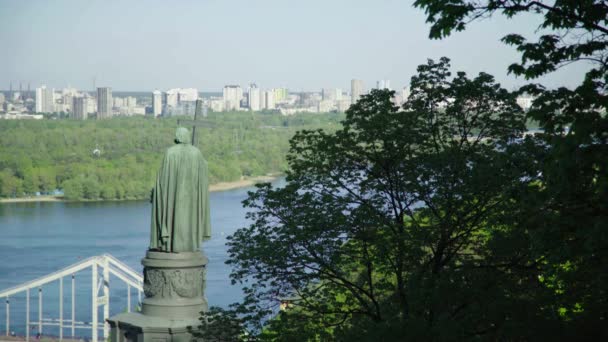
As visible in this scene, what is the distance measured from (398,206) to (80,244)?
148ft

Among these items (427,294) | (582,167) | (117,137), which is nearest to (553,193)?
(582,167)

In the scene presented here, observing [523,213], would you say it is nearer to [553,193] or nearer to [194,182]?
[553,193]

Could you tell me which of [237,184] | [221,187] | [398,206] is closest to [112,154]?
[237,184]

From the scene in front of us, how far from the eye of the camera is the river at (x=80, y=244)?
3894cm

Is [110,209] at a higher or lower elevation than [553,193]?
lower

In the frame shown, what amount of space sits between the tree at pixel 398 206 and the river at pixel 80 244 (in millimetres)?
21760

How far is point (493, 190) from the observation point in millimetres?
10836

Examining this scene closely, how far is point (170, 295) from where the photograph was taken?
9.62 metres

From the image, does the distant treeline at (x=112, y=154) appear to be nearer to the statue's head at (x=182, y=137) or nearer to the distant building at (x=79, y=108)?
the distant building at (x=79, y=108)

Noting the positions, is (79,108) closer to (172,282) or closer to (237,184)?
(237,184)

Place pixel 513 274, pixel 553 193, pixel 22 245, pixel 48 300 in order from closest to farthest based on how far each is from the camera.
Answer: pixel 553 193
pixel 513 274
pixel 48 300
pixel 22 245

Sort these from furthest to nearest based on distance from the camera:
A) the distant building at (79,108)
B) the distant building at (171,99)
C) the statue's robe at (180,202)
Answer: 1. the distant building at (79,108)
2. the distant building at (171,99)
3. the statue's robe at (180,202)

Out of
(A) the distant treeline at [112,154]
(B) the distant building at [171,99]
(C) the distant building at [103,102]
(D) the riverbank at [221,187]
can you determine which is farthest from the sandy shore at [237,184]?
(C) the distant building at [103,102]

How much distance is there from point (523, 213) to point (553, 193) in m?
1.88
